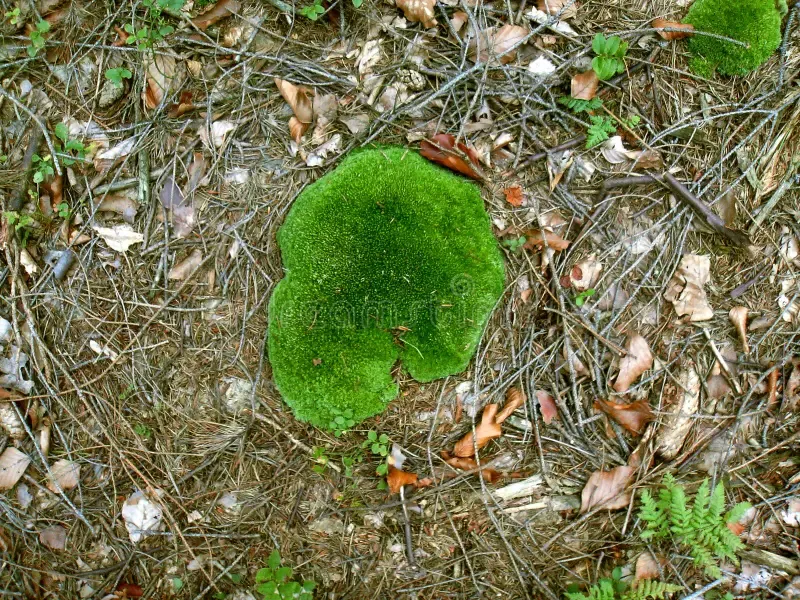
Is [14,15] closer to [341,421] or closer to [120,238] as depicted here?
[120,238]

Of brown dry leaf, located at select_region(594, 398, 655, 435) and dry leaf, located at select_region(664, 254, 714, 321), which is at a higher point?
dry leaf, located at select_region(664, 254, 714, 321)

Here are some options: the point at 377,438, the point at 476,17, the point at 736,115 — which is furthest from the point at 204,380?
the point at 736,115

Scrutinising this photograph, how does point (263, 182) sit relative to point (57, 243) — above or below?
above

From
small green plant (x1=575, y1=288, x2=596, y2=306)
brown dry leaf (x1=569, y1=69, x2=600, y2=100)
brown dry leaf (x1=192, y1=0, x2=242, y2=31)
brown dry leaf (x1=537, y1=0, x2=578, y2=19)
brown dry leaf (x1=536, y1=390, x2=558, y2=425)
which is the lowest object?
brown dry leaf (x1=536, y1=390, x2=558, y2=425)

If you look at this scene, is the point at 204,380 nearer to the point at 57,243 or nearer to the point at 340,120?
the point at 57,243

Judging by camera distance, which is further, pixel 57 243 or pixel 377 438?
pixel 57 243

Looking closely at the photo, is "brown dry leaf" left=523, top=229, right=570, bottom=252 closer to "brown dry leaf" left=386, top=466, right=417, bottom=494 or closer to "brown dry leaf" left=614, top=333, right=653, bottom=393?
"brown dry leaf" left=614, top=333, right=653, bottom=393

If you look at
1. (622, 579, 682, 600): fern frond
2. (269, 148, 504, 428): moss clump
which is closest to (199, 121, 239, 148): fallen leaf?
(269, 148, 504, 428): moss clump
